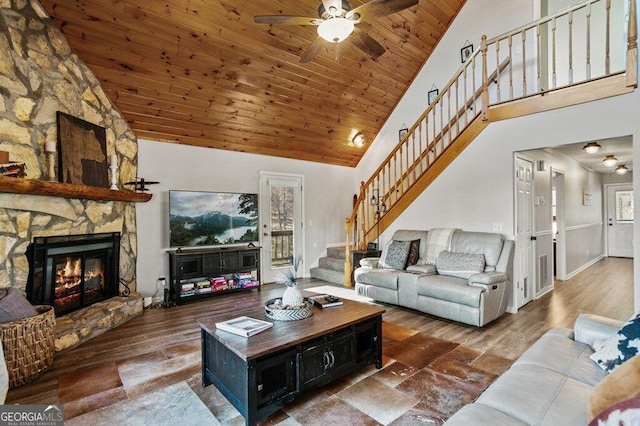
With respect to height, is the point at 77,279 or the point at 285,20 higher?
the point at 285,20

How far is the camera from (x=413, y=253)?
15.8ft

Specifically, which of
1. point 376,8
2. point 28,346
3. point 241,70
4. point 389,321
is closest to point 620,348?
point 389,321

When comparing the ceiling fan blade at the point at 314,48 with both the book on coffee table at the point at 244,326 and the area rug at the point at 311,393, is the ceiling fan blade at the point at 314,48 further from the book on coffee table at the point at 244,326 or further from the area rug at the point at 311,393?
the area rug at the point at 311,393

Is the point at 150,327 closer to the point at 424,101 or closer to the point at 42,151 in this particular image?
Result: the point at 42,151

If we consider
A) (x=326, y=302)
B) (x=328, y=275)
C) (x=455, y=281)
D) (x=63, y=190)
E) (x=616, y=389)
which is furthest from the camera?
(x=328, y=275)

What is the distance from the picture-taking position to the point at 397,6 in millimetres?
2729

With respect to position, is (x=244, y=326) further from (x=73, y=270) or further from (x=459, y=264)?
(x=459, y=264)

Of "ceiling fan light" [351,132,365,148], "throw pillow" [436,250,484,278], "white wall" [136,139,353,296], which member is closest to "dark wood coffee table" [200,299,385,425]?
"throw pillow" [436,250,484,278]

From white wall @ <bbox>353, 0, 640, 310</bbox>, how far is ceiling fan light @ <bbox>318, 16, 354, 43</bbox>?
2656 mm

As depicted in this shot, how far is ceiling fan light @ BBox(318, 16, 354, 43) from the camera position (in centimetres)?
267

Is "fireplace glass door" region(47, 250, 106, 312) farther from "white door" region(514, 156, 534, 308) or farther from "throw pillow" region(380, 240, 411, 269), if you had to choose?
"white door" region(514, 156, 534, 308)

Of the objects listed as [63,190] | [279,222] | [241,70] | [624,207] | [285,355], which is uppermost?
[241,70]

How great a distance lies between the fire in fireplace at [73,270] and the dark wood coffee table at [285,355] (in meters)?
2.12

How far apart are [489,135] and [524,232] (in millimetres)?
1426
